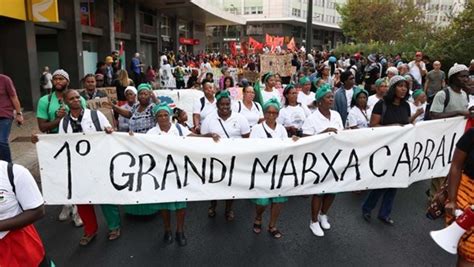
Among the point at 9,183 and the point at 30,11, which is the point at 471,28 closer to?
the point at 30,11

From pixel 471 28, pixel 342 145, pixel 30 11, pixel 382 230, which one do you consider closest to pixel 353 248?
pixel 382 230

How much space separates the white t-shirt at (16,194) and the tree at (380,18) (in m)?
45.7

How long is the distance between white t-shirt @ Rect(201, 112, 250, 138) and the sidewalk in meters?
3.12

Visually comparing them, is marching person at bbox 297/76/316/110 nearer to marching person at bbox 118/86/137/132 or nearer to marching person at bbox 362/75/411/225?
marching person at bbox 362/75/411/225

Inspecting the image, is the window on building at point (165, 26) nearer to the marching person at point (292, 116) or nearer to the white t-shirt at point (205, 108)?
the white t-shirt at point (205, 108)

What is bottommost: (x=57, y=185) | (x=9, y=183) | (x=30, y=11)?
(x=57, y=185)

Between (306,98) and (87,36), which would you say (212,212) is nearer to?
(306,98)

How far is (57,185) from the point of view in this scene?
3986 millimetres

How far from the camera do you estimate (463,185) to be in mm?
2852

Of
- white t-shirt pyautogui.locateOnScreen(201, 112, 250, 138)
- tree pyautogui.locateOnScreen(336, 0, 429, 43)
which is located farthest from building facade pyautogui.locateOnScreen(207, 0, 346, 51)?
white t-shirt pyautogui.locateOnScreen(201, 112, 250, 138)

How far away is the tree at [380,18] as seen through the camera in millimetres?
43594

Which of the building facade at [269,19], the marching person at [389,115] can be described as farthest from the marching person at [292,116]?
the building facade at [269,19]

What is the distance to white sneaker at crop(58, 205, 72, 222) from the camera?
15.9ft

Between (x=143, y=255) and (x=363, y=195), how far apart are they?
3352 mm
